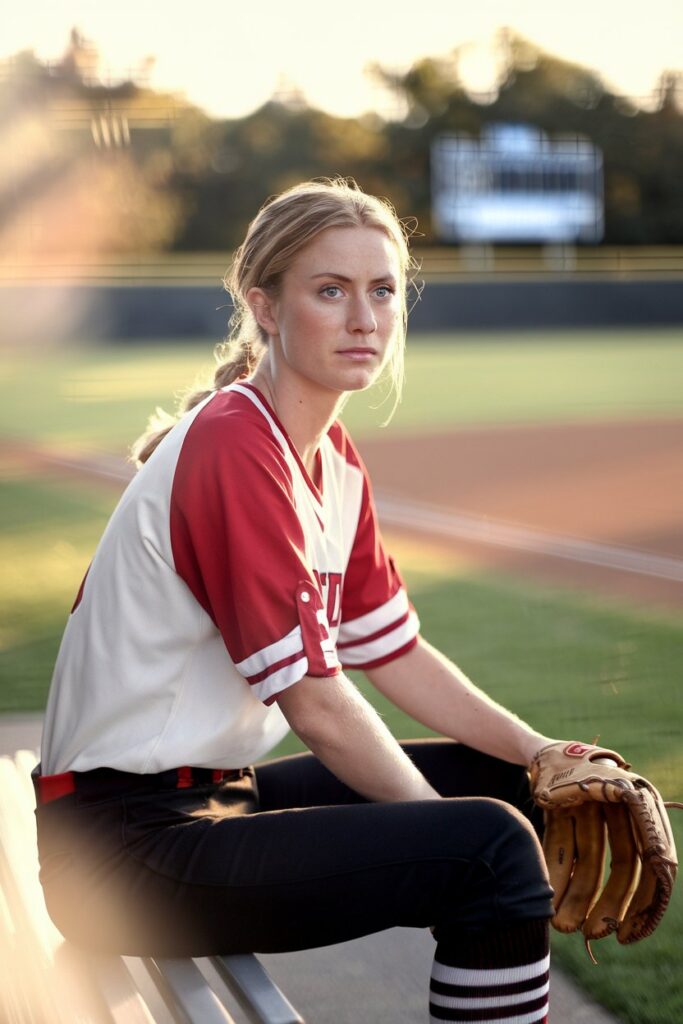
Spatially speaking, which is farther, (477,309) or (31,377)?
(477,309)

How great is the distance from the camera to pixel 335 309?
8.18ft

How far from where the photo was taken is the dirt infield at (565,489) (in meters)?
8.02

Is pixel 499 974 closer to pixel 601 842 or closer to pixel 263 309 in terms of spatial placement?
pixel 601 842

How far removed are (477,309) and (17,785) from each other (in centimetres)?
2709

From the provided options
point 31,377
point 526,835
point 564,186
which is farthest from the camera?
point 564,186

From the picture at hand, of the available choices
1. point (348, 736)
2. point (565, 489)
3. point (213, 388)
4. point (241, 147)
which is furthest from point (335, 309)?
point (241, 147)

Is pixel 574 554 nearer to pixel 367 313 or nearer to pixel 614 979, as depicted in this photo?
pixel 614 979

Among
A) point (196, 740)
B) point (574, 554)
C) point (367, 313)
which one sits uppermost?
point (367, 313)

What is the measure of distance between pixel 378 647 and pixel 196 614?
0.65 m

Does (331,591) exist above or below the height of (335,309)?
below

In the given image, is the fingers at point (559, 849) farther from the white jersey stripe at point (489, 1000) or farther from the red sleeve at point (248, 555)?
the red sleeve at point (248, 555)

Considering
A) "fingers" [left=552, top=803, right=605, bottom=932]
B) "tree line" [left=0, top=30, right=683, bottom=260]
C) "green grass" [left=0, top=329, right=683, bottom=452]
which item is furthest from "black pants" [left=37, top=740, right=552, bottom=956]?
"tree line" [left=0, top=30, right=683, bottom=260]

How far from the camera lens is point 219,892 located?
2.15 m

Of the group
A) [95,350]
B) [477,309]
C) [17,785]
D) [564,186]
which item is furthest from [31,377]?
[564,186]
